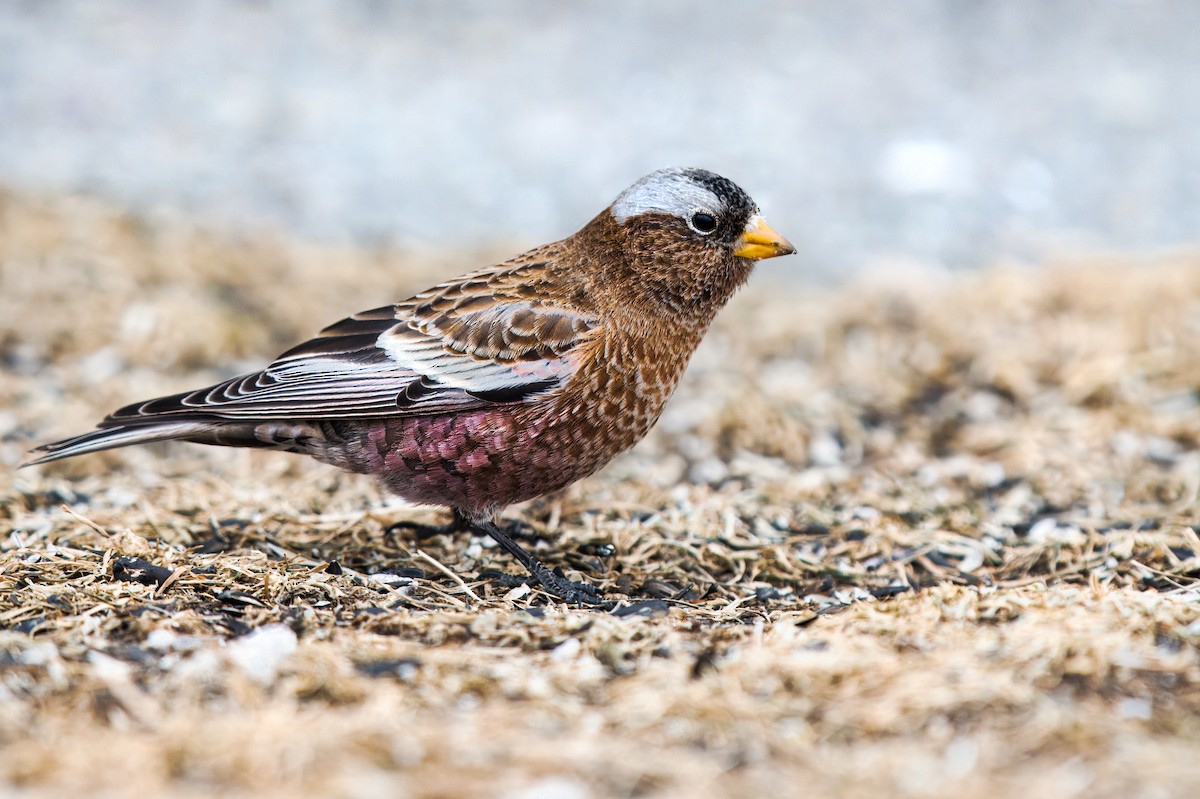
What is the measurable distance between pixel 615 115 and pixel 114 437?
9.10 metres

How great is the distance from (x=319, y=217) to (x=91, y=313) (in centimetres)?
326

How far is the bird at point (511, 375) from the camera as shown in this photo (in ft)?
14.9

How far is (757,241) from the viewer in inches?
191

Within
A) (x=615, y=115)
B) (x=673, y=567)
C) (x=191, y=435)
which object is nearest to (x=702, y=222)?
(x=673, y=567)

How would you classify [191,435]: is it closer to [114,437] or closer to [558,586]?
[114,437]

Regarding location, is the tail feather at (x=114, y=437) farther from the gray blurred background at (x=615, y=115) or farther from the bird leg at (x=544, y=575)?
the gray blurred background at (x=615, y=115)

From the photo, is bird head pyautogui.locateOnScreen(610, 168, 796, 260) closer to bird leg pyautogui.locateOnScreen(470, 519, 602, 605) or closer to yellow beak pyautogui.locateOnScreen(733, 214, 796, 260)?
yellow beak pyautogui.locateOnScreen(733, 214, 796, 260)

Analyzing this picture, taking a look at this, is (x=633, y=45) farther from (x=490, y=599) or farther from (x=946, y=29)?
(x=490, y=599)

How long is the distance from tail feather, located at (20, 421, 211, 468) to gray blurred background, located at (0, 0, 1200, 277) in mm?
5289

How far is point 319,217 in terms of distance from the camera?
34.6 feet

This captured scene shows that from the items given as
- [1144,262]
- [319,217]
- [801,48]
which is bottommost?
[1144,262]

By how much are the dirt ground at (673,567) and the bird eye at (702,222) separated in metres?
1.26

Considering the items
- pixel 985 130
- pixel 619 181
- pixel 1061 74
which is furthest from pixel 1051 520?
pixel 1061 74

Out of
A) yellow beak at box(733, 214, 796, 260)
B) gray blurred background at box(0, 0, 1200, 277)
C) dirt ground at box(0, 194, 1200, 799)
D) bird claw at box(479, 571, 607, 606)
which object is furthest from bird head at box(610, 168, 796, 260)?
gray blurred background at box(0, 0, 1200, 277)
